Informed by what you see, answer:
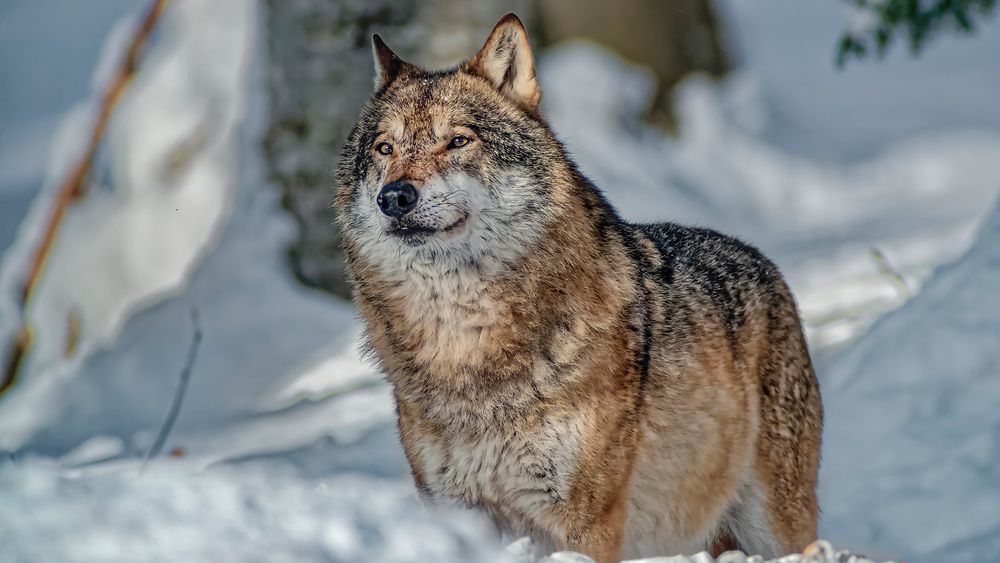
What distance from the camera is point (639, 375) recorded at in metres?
4.14

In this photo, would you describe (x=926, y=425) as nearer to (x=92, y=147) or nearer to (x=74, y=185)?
(x=74, y=185)

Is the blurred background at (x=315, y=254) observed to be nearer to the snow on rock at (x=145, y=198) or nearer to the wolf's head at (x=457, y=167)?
the snow on rock at (x=145, y=198)

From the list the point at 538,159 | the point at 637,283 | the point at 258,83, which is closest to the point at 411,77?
the point at 538,159

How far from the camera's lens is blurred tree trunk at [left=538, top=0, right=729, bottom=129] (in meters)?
13.0

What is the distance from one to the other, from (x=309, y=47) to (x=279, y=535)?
6.40 m

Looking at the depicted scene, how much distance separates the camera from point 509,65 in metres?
4.43

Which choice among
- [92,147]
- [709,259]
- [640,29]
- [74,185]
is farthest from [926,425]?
[640,29]

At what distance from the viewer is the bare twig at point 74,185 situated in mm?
8320

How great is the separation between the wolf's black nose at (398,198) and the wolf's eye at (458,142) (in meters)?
0.32

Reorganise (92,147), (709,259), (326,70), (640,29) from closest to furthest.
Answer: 1. (709,259)
2. (326,70)
3. (92,147)
4. (640,29)

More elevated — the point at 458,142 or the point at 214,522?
the point at 458,142

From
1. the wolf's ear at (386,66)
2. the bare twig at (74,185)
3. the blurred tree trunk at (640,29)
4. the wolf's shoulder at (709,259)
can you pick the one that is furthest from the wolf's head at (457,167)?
the blurred tree trunk at (640,29)

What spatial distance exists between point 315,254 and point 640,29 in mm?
5701

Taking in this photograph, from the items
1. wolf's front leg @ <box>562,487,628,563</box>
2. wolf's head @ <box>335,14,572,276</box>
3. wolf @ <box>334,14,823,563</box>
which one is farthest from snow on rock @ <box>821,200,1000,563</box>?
wolf's head @ <box>335,14,572,276</box>
